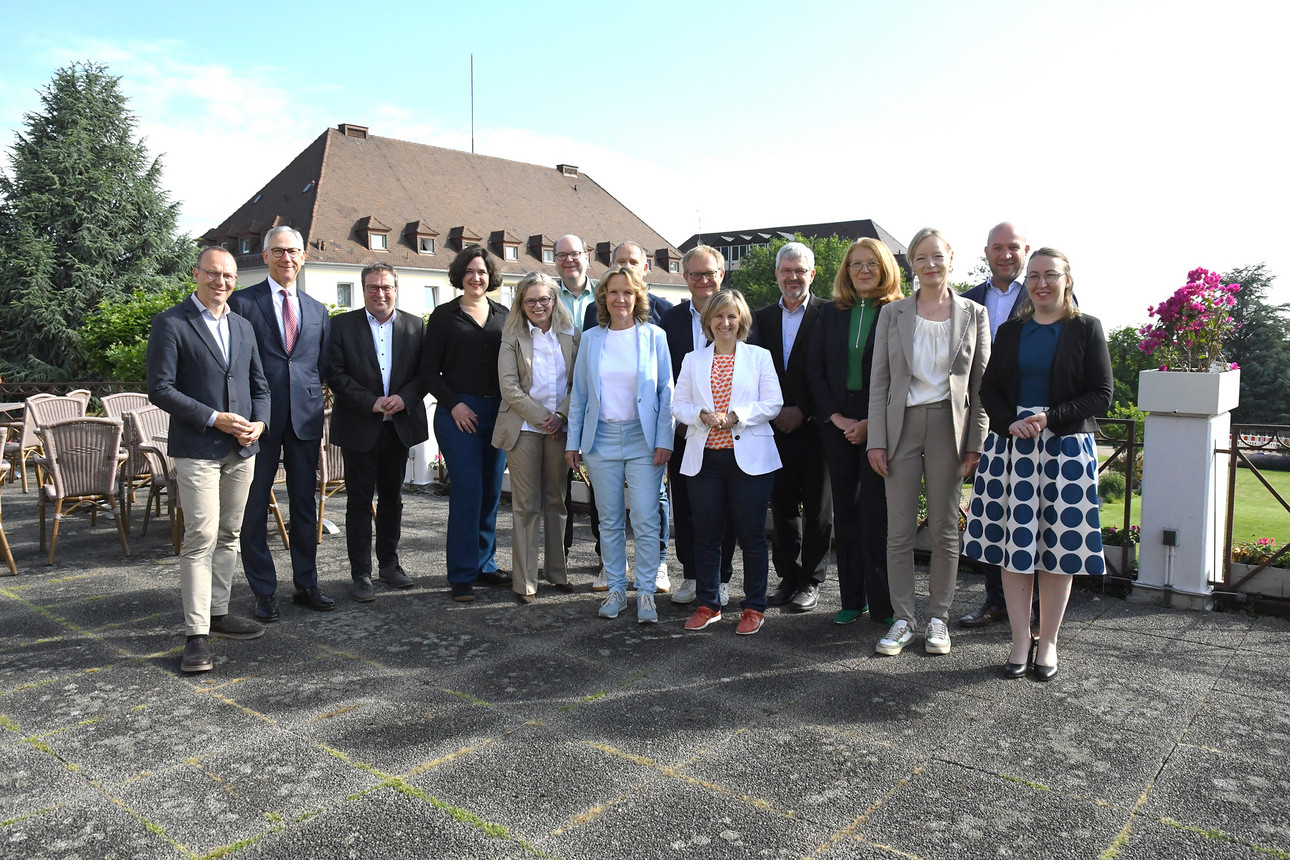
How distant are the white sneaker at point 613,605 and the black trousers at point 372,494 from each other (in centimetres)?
156

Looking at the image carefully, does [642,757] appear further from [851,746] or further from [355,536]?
[355,536]

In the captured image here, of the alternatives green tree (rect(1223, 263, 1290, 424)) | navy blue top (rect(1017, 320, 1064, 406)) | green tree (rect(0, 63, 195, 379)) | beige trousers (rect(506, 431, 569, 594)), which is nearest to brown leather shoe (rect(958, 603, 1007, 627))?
navy blue top (rect(1017, 320, 1064, 406))

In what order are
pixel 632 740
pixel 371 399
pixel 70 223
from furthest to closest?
pixel 70 223
pixel 371 399
pixel 632 740

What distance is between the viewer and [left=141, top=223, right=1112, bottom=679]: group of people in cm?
412

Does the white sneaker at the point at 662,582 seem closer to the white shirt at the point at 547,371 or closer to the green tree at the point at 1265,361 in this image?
the white shirt at the point at 547,371

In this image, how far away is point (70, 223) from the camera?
31719 mm

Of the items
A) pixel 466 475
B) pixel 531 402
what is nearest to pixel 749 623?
pixel 531 402

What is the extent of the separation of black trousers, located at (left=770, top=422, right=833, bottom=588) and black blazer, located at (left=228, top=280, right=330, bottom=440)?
2.65m

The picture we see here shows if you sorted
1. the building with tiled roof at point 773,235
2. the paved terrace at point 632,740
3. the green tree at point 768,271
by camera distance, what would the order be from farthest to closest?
the building with tiled roof at point 773,235 < the green tree at point 768,271 < the paved terrace at point 632,740

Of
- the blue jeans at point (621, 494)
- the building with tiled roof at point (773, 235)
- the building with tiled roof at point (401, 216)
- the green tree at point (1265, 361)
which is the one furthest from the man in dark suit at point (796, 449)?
the building with tiled roof at point (773, 235)

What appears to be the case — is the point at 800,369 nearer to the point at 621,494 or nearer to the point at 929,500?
the point at 929,500

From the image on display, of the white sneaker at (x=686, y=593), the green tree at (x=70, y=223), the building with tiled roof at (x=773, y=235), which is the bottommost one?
the white sneaker at (x=686, y=593)

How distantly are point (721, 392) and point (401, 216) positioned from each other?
40563 mm

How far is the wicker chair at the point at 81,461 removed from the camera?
6.64 m
